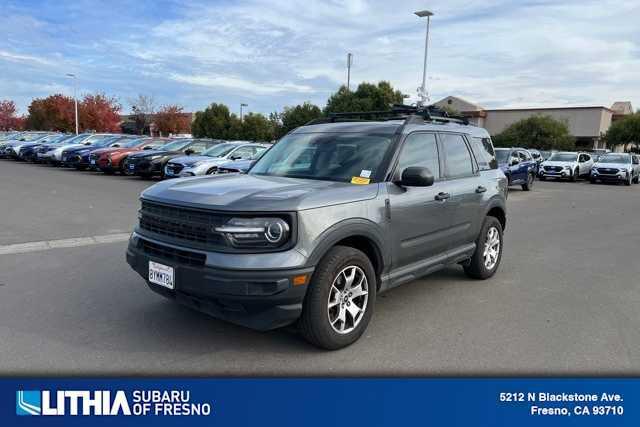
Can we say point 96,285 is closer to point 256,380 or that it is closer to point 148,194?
point 148,194

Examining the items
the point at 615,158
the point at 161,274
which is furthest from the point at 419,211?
the point at 615,158

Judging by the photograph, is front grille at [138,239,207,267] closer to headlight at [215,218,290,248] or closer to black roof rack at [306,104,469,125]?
headlight at [215,218,290,248]

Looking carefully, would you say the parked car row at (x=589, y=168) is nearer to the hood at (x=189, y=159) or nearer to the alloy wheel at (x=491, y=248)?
the hood at (x=189, y=159)

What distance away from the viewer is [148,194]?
14.0 feet

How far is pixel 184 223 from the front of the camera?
12.5 feet

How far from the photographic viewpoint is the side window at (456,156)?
535cm

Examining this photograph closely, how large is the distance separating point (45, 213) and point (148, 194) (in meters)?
6.96

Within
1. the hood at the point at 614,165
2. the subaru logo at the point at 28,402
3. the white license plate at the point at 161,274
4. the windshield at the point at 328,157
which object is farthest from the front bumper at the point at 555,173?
the subaru logo at the point at 28,402

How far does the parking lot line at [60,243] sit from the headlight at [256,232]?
16.0ft

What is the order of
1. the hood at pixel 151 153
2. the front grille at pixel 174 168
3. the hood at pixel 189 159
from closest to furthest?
the hood at pixel 189 159 → the front grille at pixel 174 168 → the hood at pixel 151 153

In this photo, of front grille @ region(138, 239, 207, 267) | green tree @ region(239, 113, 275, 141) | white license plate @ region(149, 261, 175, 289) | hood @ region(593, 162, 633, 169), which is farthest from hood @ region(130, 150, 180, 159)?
green tree @ region(239, 113, 275, 141)

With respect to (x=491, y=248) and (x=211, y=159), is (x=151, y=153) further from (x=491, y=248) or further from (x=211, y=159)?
(x=491, y=248)

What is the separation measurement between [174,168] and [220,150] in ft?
5.96

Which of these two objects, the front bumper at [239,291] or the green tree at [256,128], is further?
the green tree at [256,128]
